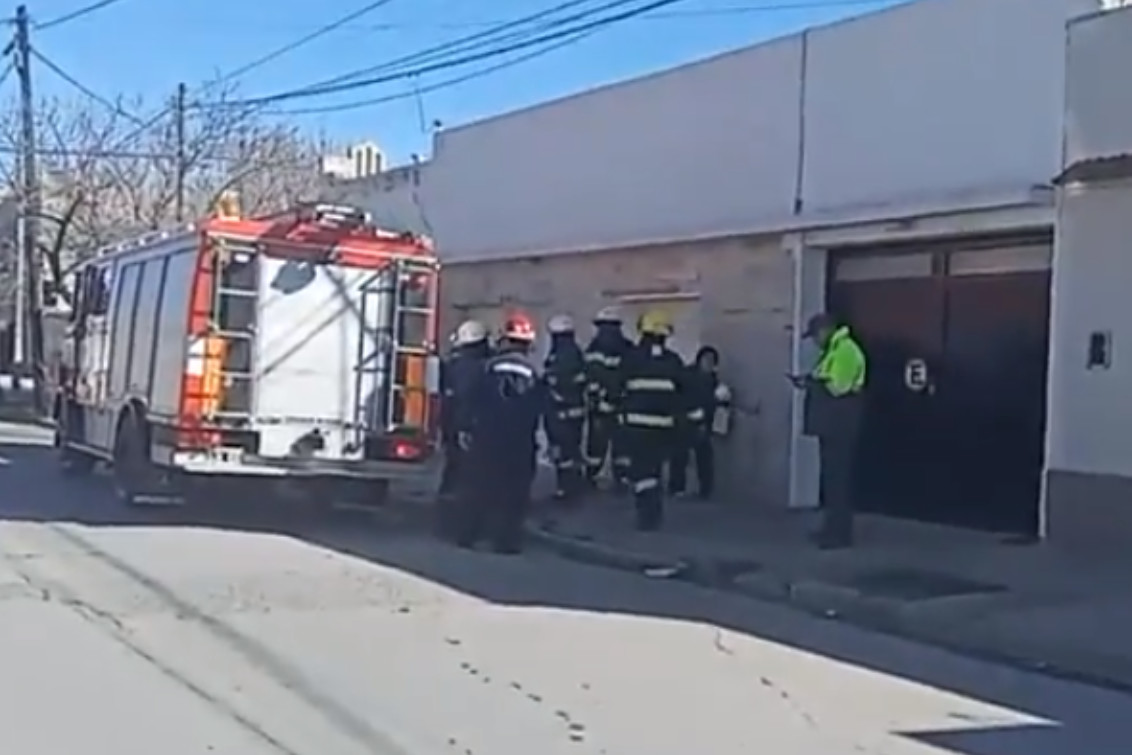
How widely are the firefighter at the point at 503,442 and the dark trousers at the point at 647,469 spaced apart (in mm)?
1423

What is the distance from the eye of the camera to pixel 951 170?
16.5m

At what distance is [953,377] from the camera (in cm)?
1691

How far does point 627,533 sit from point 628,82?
722cm

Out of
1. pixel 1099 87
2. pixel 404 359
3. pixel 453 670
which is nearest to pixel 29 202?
pixel 404 359

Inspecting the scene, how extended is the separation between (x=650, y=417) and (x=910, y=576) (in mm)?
3494

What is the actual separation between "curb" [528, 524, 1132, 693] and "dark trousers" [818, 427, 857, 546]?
133 cm

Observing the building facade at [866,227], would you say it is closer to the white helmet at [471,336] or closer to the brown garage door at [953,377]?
the brown garage door at [953,377]

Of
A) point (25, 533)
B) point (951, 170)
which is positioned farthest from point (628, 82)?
point (25, 533)

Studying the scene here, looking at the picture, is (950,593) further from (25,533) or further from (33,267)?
(33,267)

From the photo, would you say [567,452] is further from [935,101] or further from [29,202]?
[29,202]

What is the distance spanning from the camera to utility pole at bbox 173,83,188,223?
41.2 meters

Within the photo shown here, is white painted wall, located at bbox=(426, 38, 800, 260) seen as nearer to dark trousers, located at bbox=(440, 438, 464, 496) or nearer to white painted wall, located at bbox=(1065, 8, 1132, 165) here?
white painted wall, located at bbox=(1065, 8, 1132, 165)

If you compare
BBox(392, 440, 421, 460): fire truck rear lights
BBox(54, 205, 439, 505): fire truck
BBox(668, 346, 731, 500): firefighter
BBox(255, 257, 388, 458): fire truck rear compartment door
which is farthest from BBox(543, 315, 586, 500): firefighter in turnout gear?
BBox(255, 257, 388, 458): fire truck rear compartment door

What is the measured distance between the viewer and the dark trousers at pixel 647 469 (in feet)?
54.5
